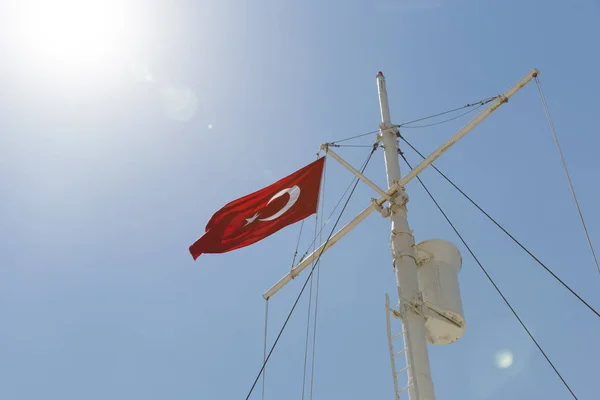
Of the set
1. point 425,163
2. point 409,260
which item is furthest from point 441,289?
point 425,163

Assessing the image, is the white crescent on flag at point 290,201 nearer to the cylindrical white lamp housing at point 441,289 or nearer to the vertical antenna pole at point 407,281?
the vertical antenna pole at point 407,281

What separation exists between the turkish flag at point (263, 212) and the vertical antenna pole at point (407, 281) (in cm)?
121

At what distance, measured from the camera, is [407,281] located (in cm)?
1020

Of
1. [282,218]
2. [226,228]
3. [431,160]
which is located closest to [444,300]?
[431,160]

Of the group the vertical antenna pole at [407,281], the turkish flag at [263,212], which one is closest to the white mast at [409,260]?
the vertical antenna pole at [407,281]

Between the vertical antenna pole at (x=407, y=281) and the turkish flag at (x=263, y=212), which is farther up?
the turkish flag at (x=263, y=212)

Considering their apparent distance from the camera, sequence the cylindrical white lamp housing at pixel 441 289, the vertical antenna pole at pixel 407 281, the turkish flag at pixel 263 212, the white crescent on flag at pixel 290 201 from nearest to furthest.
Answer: the vertical antenna pole at pixel 407 281
the cylindrical white lamp housing at pixel 441 289
the turkish flag at pixel 263 212
the white crescent on flag at pixel 290 201

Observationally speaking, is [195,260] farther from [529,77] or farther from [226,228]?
[529,77]

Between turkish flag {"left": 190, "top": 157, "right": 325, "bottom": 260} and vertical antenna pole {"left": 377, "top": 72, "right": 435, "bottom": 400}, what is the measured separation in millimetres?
1214

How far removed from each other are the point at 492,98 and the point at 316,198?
3144 millimetres

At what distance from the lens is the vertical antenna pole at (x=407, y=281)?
358 inches

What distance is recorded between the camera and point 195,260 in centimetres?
1241

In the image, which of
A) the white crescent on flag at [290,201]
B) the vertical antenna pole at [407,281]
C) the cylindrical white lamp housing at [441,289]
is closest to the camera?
the vertical antenna pole at [407,281]

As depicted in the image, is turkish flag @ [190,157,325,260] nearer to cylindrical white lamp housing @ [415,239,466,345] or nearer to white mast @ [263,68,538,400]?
white mast @ [263,68,538,400]
